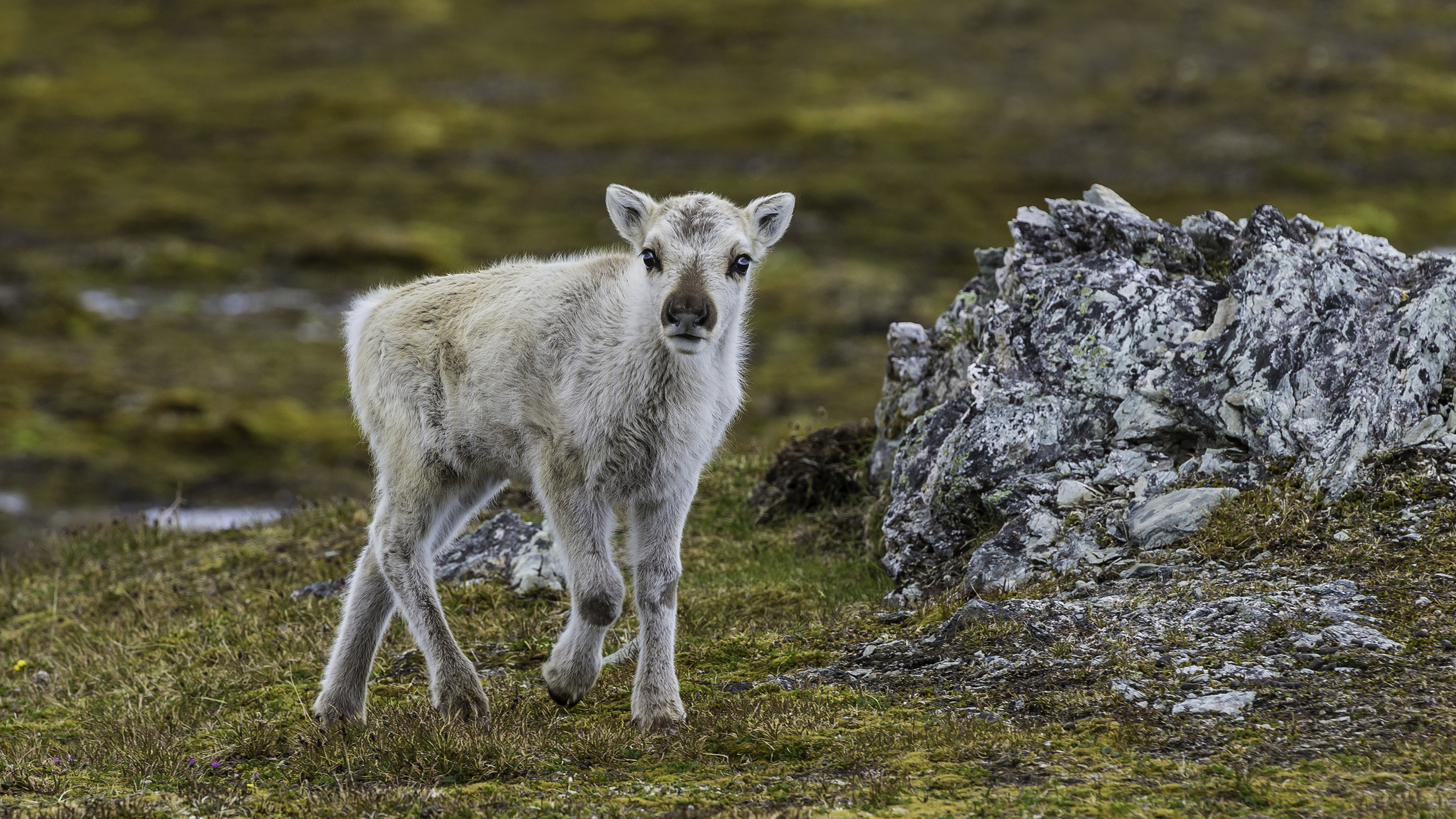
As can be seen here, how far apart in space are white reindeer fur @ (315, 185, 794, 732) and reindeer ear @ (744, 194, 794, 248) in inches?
0.8

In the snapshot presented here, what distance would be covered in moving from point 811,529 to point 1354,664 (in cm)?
678

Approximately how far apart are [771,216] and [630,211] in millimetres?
1195

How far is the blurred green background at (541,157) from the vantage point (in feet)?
143

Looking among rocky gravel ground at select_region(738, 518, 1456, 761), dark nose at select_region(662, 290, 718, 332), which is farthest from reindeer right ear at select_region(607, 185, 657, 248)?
rocky gravel ground at select_region(738, 518, 1456, 761)

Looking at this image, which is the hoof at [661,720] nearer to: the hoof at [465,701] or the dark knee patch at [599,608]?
the dark knee patch at [599,608]

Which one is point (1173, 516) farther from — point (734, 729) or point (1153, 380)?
point (734, 729)

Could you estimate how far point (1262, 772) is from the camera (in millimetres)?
7387

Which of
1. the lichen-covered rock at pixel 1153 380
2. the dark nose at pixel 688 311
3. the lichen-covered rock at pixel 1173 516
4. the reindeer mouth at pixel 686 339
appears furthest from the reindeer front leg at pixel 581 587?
the lichen-covered rock at pixel 1173 516

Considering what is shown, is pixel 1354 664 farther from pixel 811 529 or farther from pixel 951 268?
pixel 951 268

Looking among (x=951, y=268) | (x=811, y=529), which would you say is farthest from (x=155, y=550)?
(x=951, y=268)

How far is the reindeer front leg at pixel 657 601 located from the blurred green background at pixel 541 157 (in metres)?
Result: 7.98

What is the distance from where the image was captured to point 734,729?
8.88 meters

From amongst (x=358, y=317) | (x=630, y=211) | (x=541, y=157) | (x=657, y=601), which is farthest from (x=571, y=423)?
(x=541, y=157)

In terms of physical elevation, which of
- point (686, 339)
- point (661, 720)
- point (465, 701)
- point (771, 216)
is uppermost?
point (771, 216)
